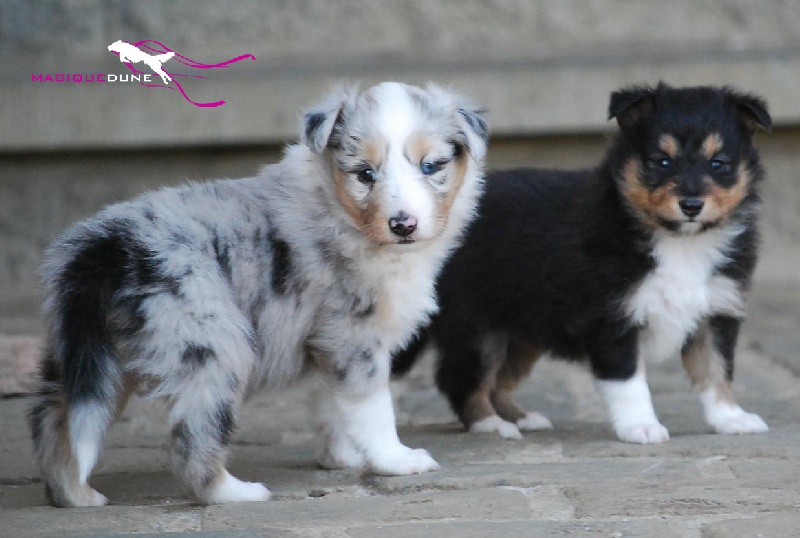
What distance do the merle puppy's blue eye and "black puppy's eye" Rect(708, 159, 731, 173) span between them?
1184mm

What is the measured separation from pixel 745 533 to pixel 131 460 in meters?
2.40

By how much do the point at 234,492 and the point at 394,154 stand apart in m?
1.23

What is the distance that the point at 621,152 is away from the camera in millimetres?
4980

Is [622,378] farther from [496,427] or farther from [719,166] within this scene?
[719,166]

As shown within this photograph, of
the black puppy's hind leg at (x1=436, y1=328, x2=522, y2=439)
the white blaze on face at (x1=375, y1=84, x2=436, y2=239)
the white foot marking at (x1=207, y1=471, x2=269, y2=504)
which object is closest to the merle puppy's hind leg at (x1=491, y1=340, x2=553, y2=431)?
the black puppy's hind leg at (x1=436, y1=328, x2=522, y2=439)

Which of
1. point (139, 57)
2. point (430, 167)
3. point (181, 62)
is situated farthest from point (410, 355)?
point (139, 57)

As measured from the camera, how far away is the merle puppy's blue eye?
13.8 feet

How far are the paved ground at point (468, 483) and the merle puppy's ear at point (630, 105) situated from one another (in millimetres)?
→ 1286

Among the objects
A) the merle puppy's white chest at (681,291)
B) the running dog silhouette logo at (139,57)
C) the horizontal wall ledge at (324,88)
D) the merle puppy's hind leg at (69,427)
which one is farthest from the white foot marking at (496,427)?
the running dog silhouette logo at (139,57)

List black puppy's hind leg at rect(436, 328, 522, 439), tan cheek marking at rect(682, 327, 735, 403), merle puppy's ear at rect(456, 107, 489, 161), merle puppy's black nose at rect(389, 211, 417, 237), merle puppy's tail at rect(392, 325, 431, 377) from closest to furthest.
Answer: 1. merle puppy's black nose at rect(389, 211, 417, 237)
2. merle puppy's ear at rect(456, 107, 489, 161)
3. tan cheek marking at rect(682, 327, 735, 403)
4. black puppy's hind leg at rect(436, 328, 522, 439)
5. merle puppy's tail at rect(392, 325, 431, 377)

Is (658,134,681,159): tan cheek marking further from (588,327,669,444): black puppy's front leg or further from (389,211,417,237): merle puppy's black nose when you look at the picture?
(389,211,417,237): merle puppy's black nose

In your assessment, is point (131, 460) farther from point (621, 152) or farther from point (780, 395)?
point (780, 395)

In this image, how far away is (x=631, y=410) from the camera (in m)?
4.80

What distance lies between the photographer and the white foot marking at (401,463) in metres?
4.20
